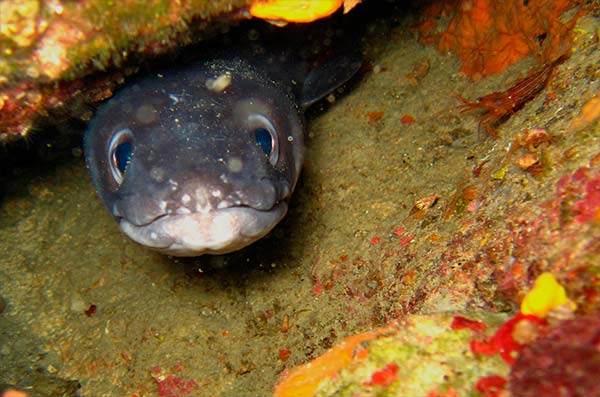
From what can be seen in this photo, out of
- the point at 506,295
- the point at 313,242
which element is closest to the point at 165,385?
the point at 313,242

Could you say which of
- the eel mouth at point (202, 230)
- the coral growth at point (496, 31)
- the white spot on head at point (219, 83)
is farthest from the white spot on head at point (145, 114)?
the coral growth at point (496, 31)

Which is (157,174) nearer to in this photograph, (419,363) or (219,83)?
(219,83)

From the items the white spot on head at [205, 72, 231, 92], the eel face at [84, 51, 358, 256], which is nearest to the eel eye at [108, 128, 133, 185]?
the eel face at [84, 51, 358, 256]

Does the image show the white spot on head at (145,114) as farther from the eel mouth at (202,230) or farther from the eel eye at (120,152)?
the eel mouth at (202,230)

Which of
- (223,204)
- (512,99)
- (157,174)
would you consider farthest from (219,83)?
(512,99)

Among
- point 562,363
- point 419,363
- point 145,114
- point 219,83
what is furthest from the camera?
point 219,83

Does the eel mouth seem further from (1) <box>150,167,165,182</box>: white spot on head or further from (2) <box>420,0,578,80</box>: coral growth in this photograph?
(2) <box>420,0,578,80</box>: coral growth
